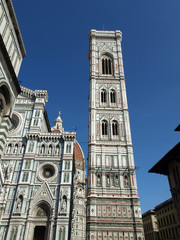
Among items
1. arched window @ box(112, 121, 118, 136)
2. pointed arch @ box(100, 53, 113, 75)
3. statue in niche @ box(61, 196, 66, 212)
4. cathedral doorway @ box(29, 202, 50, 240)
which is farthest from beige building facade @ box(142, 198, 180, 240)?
pointed arch @ box(100, 53, 113, 75)

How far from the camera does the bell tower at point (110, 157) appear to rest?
22859mm

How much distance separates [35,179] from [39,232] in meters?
5.87

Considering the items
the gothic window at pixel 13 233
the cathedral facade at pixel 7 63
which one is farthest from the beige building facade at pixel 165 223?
the cathedral facade at pixel 7 63

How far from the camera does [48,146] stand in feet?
91.6

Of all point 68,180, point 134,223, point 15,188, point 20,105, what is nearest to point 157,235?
point 134,223

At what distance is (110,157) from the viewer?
90.6ft

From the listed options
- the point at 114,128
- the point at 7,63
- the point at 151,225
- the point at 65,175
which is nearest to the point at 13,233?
the point at 65,175

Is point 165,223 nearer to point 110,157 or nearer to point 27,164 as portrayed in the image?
point 110,157

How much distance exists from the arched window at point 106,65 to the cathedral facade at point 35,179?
12079 mm

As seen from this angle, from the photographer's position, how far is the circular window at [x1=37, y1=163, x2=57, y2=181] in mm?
25531

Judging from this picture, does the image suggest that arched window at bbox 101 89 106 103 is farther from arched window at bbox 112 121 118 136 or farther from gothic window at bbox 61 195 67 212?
gothic window at bbox 61 195 67 212

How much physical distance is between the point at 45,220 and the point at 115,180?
9482 millimetres

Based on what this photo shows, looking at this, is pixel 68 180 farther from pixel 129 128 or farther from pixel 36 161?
pixel 129 128

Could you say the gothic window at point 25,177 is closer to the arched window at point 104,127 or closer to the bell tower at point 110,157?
the bell tower at point 110,157
